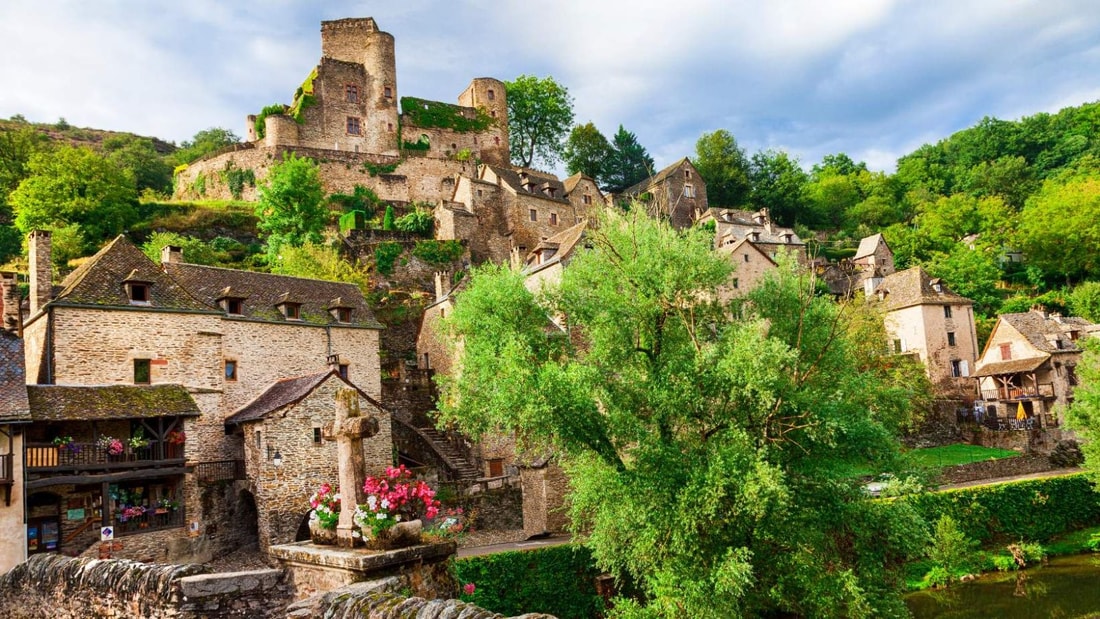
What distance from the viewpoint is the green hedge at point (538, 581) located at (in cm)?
2009

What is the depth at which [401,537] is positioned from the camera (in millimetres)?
9234

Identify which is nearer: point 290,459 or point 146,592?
point 146,592

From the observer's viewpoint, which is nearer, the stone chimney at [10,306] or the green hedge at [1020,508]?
the stone chimney at [10,306]

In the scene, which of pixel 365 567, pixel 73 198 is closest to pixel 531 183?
pixel 73 198

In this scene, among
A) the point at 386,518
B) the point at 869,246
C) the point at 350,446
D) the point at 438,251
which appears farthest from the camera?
the point at 869,246

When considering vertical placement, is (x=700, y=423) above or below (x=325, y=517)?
above

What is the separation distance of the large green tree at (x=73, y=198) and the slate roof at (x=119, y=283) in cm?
2523

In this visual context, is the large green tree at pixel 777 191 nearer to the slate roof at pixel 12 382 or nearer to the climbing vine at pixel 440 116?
the climbing vine at pixel 440 116

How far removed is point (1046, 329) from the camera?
145 feet

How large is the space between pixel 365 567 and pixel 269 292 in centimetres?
2227

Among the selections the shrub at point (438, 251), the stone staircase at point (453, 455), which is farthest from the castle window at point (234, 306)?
the shrub at point (438, 251)

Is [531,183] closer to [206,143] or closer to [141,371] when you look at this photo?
[141,371]

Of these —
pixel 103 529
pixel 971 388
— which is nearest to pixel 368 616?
pixel 103 529

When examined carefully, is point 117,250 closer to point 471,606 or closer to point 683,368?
point 683,368
